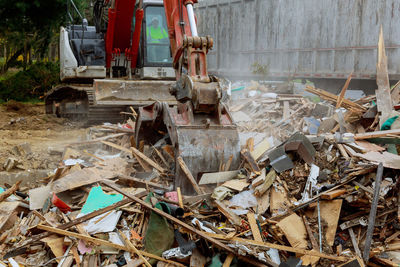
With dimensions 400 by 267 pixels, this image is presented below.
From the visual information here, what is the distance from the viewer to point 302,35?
44.8 feet

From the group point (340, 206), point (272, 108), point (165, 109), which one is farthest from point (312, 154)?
point (272, 108)

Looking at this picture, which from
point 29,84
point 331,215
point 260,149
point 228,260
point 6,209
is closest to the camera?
point 228,260

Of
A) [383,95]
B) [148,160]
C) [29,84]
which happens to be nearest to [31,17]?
[29,84]

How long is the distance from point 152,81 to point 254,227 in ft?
20.1

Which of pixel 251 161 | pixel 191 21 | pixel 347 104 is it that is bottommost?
pixel 251 161

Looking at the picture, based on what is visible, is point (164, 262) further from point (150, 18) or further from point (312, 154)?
point (150, 18)

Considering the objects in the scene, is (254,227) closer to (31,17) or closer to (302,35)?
(302,35)

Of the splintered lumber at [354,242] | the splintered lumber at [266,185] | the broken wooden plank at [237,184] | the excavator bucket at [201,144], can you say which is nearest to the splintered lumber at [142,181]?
the excavator bucket at [201,144]

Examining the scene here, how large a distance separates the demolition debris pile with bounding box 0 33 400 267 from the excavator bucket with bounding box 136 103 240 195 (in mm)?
111

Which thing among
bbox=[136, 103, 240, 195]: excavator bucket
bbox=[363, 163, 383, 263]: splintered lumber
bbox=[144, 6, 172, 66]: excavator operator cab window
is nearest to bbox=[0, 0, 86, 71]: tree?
bbox=[144, 6, 172, 66]: excavator operator cab window

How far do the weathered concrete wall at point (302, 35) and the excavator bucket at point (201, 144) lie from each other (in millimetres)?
7807

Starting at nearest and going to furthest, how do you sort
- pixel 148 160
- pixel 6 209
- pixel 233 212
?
pixel 233 212, pixel 6 209, pixel 148 160

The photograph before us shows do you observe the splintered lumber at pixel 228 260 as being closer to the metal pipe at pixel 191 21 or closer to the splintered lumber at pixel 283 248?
the splintered lumber at pixel 283 248

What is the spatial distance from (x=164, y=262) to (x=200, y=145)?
158 cm
